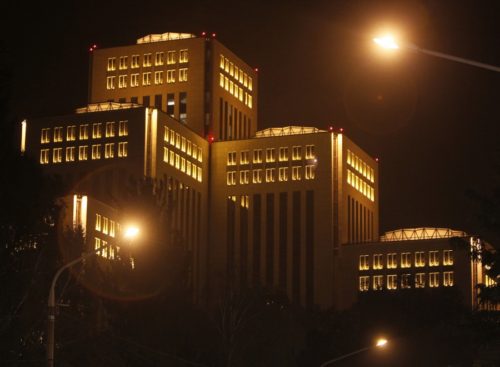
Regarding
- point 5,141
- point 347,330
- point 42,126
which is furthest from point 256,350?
point 42,126

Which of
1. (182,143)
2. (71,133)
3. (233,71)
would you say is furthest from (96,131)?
(233,71)

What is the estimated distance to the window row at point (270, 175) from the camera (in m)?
173

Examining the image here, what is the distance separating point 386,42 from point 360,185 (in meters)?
157

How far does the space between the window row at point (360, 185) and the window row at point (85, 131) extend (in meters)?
33.8

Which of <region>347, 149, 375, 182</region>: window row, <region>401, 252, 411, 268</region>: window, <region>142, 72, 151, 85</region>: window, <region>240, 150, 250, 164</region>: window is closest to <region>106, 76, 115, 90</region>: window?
<region>142, 72, 151, 85</region>: window

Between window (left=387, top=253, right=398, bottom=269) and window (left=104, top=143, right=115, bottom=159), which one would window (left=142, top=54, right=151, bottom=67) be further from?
window (left=387, top=253, right=398, bottom=269)

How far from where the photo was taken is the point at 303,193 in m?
173

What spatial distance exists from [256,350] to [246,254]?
88892 mm

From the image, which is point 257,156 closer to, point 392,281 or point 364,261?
point 364,261

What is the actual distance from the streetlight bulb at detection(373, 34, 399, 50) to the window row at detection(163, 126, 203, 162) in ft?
453

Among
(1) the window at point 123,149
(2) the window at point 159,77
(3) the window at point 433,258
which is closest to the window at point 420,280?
(3) the window at point 433,258

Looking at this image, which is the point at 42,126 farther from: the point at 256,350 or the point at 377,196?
the point at 256,350

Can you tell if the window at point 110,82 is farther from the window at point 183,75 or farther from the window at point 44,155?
the window at point 44,155

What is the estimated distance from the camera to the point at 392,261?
566 feet
